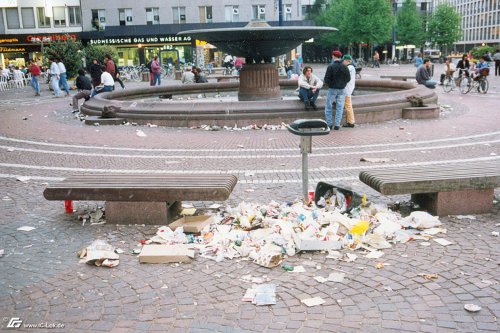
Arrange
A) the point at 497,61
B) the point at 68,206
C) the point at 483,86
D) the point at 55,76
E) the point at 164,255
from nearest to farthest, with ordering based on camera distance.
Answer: the point at 164,255 → the point at 68,206 → the point at 483,86 → the point at 55,76 → the point at 497,61

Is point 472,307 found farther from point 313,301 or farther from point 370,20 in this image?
point 370,20

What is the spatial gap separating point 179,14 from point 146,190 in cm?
5609

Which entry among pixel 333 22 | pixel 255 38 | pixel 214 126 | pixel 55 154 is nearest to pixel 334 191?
pixel 55 154

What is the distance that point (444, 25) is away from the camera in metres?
88.4

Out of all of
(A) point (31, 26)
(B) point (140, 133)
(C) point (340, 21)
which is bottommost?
(B) point (140, 133)

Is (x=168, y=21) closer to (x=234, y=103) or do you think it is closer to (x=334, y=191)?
(x=234, y=103)


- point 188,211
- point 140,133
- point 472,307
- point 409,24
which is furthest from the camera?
point 409,24

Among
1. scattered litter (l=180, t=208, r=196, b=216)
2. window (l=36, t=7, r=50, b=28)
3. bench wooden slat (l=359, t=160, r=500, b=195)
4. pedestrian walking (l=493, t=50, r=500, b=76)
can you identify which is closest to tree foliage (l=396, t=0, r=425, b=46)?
pedestrian walking (l=493, t=50, r=500, b=76)

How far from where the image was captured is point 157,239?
5.98 m

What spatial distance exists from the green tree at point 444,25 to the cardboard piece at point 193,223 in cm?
9115

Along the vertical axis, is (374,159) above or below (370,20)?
below

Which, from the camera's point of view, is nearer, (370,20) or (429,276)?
(429,276)

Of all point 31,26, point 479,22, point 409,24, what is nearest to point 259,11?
point 31,26

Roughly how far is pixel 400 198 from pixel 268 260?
294 centimetres
